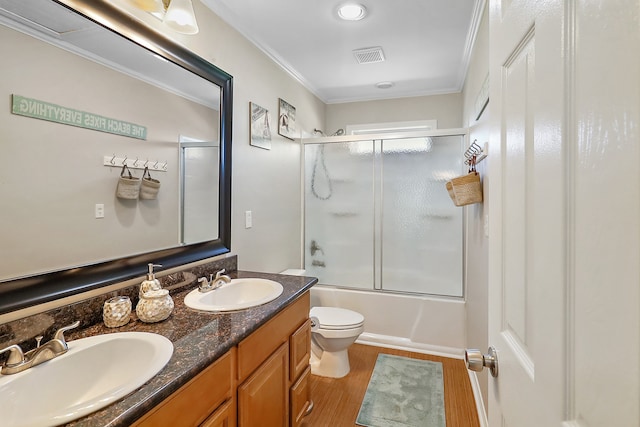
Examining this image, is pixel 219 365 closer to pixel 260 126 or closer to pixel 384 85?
pixel 260 126

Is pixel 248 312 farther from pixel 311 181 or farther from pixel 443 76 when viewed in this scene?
pixel 443 76

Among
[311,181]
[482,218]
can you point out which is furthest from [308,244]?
[482,218]

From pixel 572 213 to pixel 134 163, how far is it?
149cm

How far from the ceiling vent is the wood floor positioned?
8.22 ft

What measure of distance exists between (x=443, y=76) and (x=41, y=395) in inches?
136

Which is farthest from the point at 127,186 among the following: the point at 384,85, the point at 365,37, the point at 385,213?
the point at 384,85

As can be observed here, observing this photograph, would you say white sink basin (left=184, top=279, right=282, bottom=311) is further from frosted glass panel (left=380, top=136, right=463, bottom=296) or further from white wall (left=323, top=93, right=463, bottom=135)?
white wall (left=323, top=93, right=463, bottom=135)

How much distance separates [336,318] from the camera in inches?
94.0

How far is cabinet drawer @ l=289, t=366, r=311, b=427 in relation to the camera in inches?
61.7

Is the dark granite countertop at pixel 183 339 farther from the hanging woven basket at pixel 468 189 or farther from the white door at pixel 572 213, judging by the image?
the hanging woven basket at pixel 468 189

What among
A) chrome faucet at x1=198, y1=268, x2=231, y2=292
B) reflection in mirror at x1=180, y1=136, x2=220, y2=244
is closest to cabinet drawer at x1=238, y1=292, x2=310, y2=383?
chrome faucet at x1=198, y1=268, x2=231, y2=292

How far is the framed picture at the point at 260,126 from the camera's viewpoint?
2238 mm

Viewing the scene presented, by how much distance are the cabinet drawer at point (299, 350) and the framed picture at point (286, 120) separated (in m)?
1.68

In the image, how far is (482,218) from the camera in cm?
193
